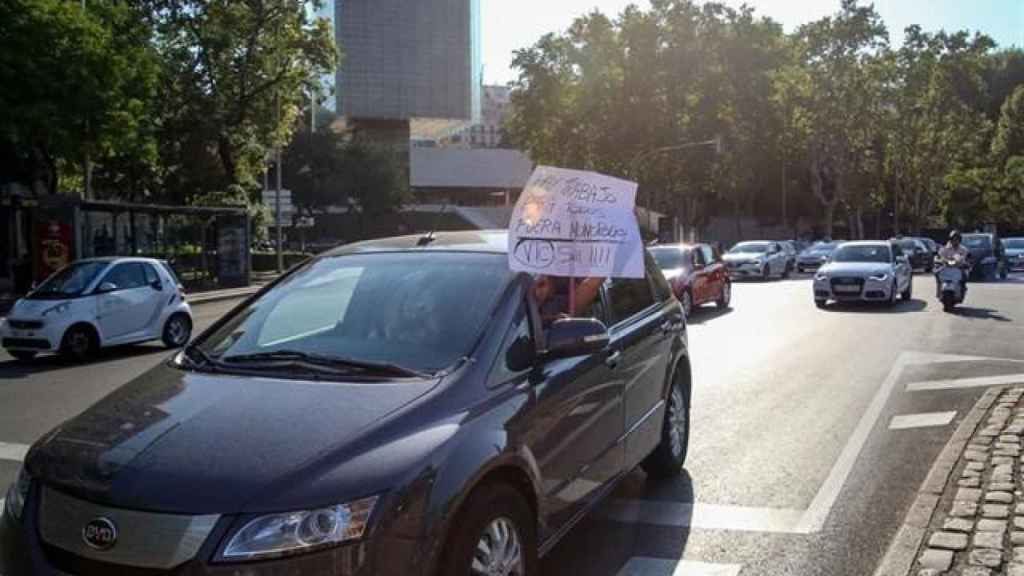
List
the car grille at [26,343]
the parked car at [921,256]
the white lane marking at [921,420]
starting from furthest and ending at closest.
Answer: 1. the parked car at [921,256]
2. the car grille at [26,343]
3. the white lane marking at [921,420]

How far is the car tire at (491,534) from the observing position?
3219mm

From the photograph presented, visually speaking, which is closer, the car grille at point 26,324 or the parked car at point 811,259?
the car grille at point 26,324

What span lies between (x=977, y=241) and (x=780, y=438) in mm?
29599

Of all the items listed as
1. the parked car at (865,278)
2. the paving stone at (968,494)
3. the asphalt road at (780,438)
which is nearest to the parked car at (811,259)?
the parked car at (865,278)

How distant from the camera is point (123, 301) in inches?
544

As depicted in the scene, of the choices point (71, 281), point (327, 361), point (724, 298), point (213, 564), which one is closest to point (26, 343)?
point (71, 281)

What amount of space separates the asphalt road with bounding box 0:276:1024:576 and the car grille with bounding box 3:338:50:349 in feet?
0.99

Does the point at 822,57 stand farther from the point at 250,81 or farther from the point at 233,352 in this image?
the point at 233,352

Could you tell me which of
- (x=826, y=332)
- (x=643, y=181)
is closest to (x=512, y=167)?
(x=643, y=181)

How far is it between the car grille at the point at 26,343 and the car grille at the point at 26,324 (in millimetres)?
156

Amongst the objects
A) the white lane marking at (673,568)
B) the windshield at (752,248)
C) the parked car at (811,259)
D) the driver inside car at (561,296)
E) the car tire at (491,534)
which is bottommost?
the parked car at (811,259)

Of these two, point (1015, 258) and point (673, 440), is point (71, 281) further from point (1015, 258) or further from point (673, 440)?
point (1015, 258)

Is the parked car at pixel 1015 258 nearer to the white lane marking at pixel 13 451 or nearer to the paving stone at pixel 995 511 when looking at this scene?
the paving stone at pixel 995 511

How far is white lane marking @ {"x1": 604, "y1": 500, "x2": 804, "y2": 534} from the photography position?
5.27m
